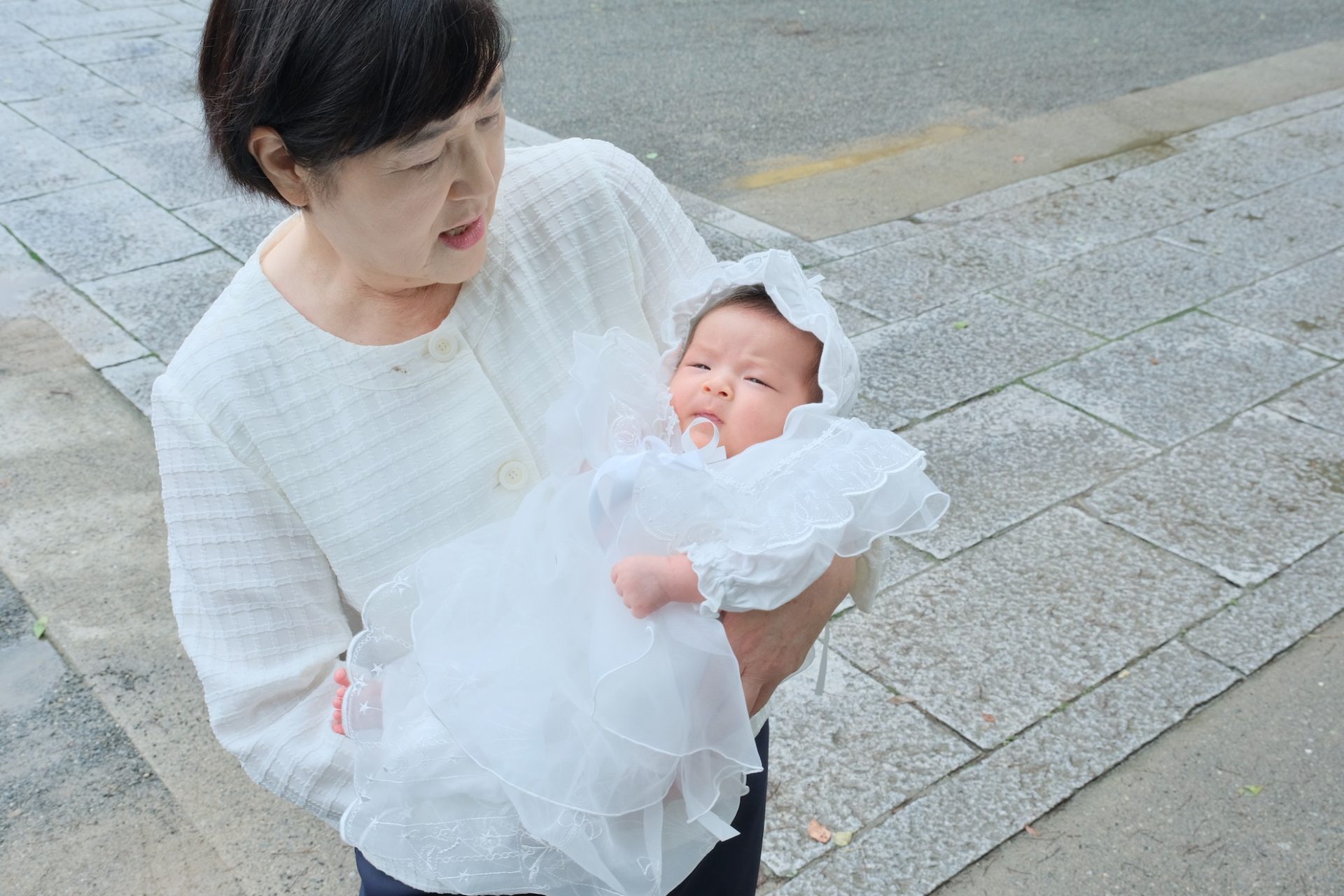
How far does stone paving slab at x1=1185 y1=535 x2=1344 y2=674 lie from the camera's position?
3.22 meters

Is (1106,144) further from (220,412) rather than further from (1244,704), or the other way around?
(220,412)

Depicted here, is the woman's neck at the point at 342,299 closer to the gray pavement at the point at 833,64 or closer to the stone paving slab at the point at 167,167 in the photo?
the stone paving slab at the point at 167,167

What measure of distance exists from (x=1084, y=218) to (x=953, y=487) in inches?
105

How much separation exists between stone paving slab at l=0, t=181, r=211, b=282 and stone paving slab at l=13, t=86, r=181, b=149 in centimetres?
79

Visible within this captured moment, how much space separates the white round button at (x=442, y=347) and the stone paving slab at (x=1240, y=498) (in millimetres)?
2716

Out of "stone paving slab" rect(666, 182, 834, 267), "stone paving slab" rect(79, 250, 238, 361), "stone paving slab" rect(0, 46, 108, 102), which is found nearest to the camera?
"stone paving slab" rect(79, 250, 238, 361)

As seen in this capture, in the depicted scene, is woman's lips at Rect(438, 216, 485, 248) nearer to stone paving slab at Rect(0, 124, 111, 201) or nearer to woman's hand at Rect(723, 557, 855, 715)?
woman's hand at Rect(723, 557, 855, 715)

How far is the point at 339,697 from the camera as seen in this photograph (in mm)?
1503

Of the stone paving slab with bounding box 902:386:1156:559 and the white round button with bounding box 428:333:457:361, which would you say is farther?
the stone paving slab with bounding box 902:386:1156:559

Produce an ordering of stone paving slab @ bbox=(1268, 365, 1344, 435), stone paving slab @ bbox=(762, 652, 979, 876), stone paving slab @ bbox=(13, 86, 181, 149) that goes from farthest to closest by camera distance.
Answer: stone paving slab @ bbox=(13, 86, 181, 149) → stone paving slab @ bbox=(1268, 365, 1344, 435) → stone paving slab @ bbox=(762, 652, 979, 876)

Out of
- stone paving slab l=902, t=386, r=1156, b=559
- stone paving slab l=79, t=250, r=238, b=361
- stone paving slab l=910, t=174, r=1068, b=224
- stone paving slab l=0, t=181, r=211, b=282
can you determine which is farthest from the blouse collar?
stone paving slab l=910, t=174, r=1068, b=224

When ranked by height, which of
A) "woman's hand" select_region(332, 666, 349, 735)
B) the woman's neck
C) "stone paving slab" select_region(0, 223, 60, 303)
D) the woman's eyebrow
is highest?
the woman's eyebrow

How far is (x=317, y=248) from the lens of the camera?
5.28 feet

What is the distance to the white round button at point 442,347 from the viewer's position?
158 cm
